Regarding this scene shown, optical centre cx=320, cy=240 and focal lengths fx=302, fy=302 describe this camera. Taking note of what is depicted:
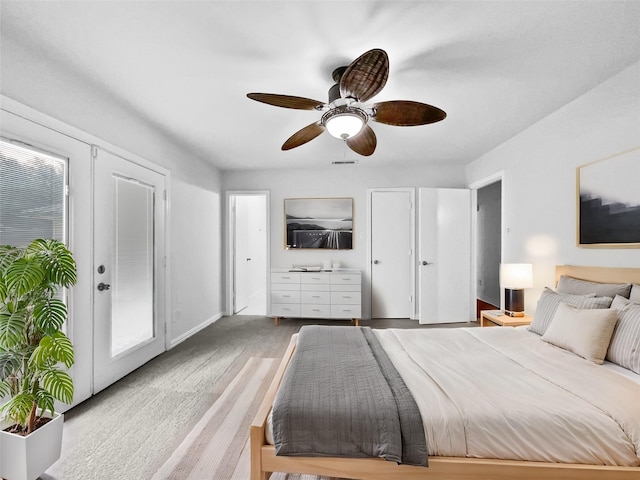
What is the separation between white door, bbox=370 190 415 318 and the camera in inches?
190

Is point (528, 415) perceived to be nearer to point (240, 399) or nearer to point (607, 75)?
point (240, 399)

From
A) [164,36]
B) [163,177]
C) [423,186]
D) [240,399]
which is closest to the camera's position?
[164,36]

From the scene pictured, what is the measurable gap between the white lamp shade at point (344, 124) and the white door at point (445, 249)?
8.96 ft

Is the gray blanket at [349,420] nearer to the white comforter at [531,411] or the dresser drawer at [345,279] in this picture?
the white comforter at [531,411]

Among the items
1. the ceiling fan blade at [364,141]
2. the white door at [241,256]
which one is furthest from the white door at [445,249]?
the white door at [241,256]

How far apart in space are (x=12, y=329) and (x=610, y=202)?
383cm

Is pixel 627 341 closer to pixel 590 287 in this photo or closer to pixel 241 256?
pixel 590 287

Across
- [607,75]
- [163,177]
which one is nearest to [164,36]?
[163,177]

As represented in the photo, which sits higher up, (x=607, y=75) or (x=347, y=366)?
(x=607, y=75)

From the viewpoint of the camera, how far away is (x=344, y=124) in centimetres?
207

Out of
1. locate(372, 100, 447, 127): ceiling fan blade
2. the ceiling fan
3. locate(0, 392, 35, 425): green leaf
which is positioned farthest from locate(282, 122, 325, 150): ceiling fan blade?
locate(0, 392, 35, 425): green leaf

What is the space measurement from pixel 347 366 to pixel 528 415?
855mm

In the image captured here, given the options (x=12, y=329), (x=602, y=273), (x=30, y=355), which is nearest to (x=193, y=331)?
(x=30, y=355)

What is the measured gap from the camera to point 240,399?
7.94ft
